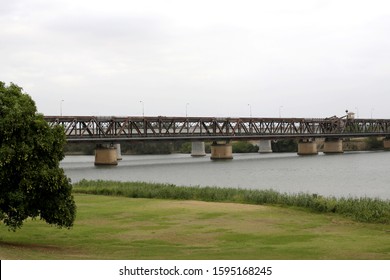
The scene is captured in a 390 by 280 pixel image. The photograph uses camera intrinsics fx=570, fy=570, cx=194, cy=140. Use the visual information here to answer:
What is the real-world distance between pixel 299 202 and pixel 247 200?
6.83 meters

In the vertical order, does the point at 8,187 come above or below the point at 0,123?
below

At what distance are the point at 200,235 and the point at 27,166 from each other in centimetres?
1096

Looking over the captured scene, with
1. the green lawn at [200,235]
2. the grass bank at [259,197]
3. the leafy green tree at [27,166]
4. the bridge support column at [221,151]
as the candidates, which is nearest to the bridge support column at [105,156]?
the bridge support column at [221,151]

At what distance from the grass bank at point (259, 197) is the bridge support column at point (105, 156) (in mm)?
87404

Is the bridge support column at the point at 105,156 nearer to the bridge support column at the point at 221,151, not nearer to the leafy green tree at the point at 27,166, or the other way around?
the bridge support column at the point at 221,151

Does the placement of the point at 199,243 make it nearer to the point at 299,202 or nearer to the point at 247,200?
the point at 299,202

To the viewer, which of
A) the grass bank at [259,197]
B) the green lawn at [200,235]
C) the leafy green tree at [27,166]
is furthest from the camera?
the grass bank at [259,197]

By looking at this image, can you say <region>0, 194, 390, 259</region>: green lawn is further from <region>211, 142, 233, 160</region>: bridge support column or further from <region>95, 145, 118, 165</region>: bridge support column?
<region>211, 142, 233, 160</region>: bridge support column

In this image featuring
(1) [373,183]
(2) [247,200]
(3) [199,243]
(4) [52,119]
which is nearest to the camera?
(3) [199,243]

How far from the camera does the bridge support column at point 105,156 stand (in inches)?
6284

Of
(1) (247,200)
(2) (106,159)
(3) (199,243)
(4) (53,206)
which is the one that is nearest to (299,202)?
(1) (247,200)

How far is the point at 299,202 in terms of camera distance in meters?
48.3

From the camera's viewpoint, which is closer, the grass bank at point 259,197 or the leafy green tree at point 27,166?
the leafy green tree at point 27,166

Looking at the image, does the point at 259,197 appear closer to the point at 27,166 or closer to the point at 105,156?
the point at 27,166
